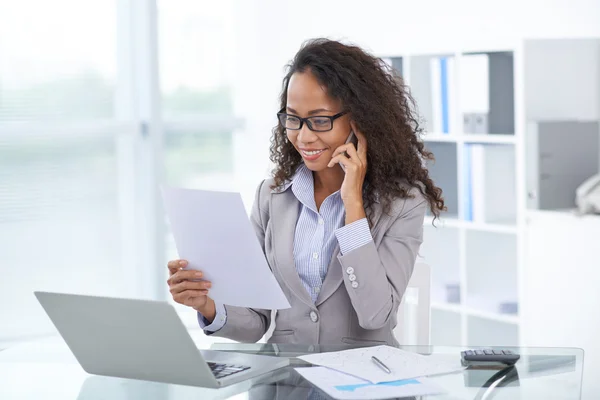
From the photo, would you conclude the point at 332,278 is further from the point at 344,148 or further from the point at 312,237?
the point at 344,148

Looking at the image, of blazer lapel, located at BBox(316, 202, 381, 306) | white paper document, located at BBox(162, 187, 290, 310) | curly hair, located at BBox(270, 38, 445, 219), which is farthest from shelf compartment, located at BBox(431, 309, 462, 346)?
white paper document, located at BBox(162, 187, 290, 310)

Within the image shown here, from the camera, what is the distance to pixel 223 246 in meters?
1.88

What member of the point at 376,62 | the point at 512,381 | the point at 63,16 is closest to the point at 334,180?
the point at 376,62

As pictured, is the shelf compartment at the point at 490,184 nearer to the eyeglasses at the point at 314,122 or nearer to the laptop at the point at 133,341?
the eyeglasses at the point at 314,122

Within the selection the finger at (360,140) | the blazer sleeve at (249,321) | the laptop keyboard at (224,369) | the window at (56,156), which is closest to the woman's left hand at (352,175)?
the finger at (360,140)

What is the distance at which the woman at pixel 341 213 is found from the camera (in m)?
2.04

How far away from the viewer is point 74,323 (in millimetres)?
1603

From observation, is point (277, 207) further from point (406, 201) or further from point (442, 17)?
point (442, 17)

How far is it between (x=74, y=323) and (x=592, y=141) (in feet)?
8.36

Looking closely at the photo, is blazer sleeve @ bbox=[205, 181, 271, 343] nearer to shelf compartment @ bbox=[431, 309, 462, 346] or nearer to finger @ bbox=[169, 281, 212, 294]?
finger @ bbox=[169, 281, 212, 294]

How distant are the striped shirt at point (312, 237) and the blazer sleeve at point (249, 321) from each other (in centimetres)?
3

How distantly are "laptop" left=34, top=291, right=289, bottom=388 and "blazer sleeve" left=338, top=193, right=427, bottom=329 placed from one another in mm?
387

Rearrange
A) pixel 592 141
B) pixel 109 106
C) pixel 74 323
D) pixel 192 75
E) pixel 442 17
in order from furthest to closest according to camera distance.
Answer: pixel 192 75
pixel 109 106
pixel 442 17
pixel 592 141
pixel 74 323

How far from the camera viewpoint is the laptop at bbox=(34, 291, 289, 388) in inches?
59.0
